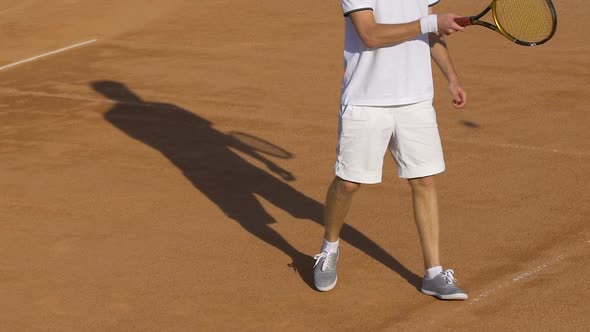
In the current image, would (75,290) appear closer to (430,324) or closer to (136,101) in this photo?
(430,324)

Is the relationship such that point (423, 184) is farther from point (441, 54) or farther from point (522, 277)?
point (522, 277)

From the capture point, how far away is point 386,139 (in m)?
7.15

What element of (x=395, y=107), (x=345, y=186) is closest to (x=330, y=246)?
(x=345, y=186)

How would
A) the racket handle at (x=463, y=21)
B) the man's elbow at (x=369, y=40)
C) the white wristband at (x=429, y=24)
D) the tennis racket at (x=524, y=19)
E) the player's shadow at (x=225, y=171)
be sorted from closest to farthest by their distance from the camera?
the racket handle at (x=463, y=21)
the white wristband at (x=429, y=24)
the man's elbow at (x=369, y=40)
the tennis racket at (x=524, y=19)
the player's shadow at (x=225, y=171)

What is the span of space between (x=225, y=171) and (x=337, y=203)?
288 cm

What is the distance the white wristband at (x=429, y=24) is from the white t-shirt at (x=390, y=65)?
26 cm

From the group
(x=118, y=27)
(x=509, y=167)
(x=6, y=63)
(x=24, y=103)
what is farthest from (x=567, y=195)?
(x=118, y=27)

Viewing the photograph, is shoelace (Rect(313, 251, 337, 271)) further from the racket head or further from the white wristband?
the racket head

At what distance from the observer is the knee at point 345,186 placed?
23.7 feet

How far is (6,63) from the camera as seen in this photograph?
49.5 ft

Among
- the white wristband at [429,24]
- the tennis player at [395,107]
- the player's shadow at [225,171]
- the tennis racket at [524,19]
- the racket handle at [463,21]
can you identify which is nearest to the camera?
the racket handle at [463,21]

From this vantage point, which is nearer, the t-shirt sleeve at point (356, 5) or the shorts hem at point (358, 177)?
the t-shirt sleeve at point (356, 5)

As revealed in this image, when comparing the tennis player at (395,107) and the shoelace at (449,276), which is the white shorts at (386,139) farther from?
the shoelace at (449,276)

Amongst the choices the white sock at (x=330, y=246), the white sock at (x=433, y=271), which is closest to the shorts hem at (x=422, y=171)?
the white sock at (x=433, y=271)
